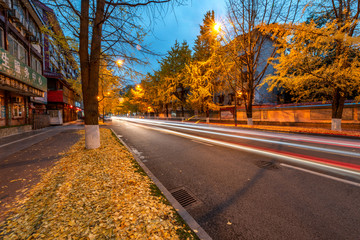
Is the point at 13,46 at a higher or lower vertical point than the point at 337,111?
higher

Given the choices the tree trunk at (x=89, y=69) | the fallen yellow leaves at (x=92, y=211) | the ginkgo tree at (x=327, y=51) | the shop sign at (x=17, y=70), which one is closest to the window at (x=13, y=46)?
the shop sign at (x=17, y=70)

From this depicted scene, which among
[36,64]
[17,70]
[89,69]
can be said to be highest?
[36,64]

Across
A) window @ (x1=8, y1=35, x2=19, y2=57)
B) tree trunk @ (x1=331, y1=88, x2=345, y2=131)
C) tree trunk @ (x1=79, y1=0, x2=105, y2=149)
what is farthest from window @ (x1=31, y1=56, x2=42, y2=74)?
tree trunk @ (x1=331, y1=88, x2=345, y2=131)

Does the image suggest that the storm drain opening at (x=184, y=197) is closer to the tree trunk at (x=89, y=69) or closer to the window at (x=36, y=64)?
the tree trunk at (x=89, y=69)

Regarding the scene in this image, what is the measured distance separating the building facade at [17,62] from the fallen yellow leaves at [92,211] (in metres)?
11.6

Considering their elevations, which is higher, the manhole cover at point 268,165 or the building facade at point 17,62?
the building facade at point 17,62

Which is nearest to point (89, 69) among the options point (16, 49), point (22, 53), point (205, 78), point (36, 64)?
point (16, 49)

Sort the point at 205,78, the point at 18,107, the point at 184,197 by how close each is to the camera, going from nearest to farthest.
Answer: the point at 184,197
the point at 18,107
the point at 205,78

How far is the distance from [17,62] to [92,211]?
16266mm

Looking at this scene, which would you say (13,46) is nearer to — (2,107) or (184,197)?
(2,107)

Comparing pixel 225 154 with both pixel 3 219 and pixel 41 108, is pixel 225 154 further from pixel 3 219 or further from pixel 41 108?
pixel 41 108

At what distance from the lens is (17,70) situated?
37.0ft

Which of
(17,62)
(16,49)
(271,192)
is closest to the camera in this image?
(271,192)

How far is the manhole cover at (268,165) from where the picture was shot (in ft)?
15.7
